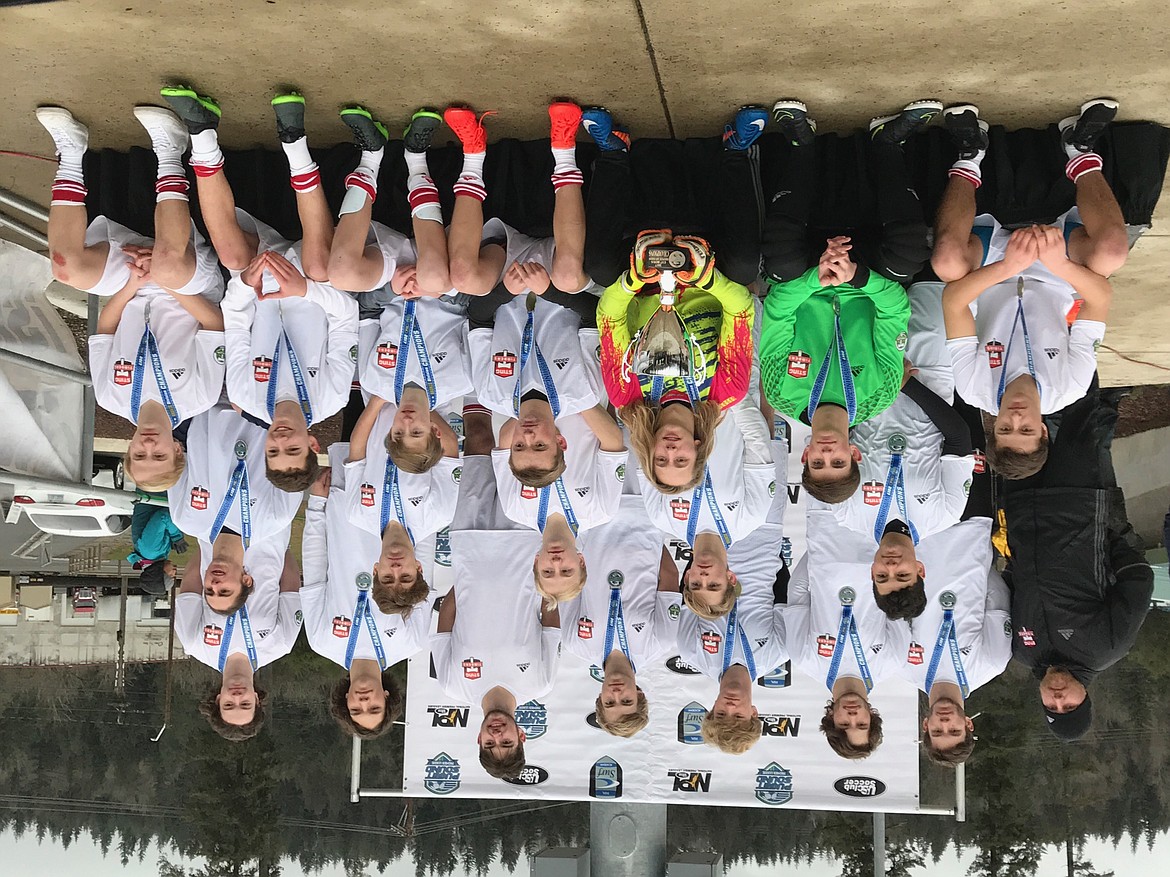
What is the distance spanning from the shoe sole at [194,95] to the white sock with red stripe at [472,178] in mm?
1007

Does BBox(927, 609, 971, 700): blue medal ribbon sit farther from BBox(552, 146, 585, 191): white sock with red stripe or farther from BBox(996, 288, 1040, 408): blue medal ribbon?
BBox(552, 146, 585, 191): white sock with red stripe

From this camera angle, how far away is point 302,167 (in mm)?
3857

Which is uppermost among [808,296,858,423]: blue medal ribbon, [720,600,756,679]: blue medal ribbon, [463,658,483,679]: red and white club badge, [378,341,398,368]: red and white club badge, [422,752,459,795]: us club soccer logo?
[378,341,398,368]: red and white club badge

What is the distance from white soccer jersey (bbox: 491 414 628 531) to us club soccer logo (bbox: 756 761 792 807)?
1.89 metres

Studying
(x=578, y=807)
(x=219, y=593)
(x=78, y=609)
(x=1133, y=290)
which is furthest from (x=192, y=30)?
(x=578, y=807)

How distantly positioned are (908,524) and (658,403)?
1.40 metres

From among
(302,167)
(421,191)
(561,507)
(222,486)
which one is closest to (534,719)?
(561,507)

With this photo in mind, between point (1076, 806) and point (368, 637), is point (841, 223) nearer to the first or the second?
point (368, 637)

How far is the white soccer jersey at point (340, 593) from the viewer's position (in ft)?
16.1

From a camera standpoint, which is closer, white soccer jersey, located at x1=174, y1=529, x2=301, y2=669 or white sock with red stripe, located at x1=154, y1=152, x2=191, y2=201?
white sock with red stripe, located at x1=154, y1=152, x2=191, y2=201

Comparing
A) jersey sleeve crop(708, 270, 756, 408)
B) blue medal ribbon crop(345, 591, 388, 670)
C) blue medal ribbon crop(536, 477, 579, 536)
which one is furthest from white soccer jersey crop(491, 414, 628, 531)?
blue medal ribbon crop(345, 591, 388, 670)

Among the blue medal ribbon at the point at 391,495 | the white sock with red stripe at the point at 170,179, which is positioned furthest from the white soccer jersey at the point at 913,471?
the white sock with red stripe at the point at 170,179

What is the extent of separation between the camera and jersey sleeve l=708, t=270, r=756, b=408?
12.5 ft

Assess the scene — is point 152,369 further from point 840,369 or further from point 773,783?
point 773,783
